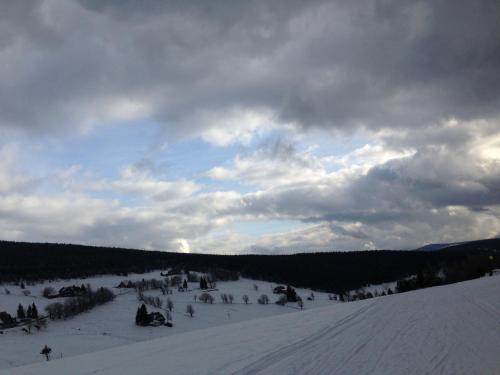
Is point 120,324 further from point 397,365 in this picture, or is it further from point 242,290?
point 397,365

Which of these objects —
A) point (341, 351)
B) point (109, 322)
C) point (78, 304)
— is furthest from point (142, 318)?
point (341, 351)

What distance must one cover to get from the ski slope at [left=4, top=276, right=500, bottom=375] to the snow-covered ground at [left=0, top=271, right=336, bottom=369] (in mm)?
62822

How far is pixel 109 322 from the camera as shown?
12162 centimetres

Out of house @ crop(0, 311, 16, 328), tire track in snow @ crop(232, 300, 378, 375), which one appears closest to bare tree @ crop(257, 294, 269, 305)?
house @ crop(0, 311, 16, 328)

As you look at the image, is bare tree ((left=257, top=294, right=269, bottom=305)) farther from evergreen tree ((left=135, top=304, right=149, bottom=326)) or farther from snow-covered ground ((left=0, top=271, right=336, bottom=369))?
evergreen tree ((left=135, top=304, right=149, bottom=326))

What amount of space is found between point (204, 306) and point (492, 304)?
129 metres

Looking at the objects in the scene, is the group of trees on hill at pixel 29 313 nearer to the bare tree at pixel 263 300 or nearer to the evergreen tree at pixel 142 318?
the evergreen tree at pixel 142 318

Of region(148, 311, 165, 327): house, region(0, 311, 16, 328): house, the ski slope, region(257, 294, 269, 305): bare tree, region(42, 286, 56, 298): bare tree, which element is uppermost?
region(42, 286, 56, 298): bare tree

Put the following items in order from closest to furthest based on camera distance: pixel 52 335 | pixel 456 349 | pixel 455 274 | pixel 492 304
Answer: pixel 456 349, pixel 492 304, pixel 52 335, pixel 455 274

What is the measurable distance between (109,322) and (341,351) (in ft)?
377

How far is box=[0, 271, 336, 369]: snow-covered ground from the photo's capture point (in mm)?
87750

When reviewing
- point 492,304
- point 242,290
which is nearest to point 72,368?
point 492,304

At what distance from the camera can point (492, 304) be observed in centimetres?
2953

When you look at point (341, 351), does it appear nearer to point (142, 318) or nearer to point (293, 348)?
point (293, 348)
